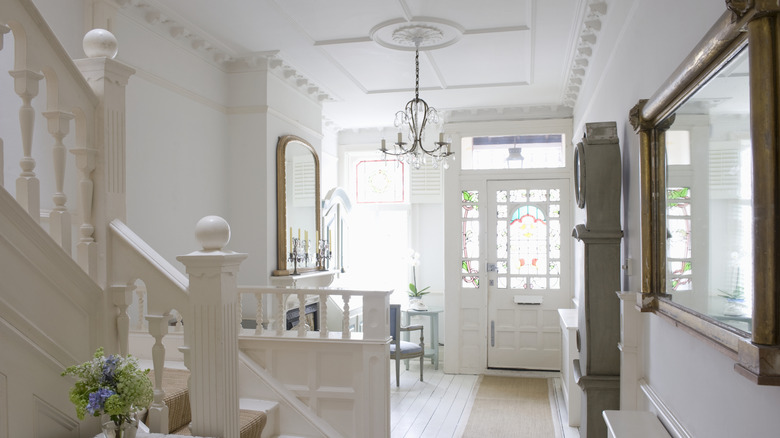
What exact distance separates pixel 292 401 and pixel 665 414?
209cm

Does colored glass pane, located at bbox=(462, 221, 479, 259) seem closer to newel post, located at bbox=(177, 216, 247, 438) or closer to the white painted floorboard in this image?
the white painted floorboard

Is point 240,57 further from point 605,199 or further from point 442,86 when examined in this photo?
point 605,199

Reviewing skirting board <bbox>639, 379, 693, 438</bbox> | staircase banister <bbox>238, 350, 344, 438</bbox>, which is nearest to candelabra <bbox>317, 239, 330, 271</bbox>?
staircase banister <bbox>238, 350, 344, 438</bbox>

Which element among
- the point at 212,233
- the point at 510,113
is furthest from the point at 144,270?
the point at 510,113

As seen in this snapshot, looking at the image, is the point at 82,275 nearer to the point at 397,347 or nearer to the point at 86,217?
the point at 86,217

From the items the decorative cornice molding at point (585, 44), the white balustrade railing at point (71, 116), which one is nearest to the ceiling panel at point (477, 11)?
the decorative cornice molding at point (585, 44)

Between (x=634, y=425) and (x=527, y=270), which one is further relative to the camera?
(x=527, y=270)

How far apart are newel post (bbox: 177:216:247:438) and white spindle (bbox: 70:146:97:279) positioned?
1.07 feet

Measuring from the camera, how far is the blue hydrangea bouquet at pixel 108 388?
5.25ft

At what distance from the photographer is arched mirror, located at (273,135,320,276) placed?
17.2 ft

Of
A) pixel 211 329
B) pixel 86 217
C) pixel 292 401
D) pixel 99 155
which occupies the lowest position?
pixel 292 401

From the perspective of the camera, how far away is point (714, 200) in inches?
59.6

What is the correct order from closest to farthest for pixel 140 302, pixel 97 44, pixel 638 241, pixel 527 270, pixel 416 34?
pixel 97 44, pixel 638 241, pixel 140 302, pixel 416 34, pixel 527 270

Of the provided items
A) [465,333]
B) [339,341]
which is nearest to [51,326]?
[339,341]
